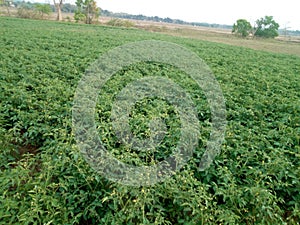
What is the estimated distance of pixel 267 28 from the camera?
47.4 m

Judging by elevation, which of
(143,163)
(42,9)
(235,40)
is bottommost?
(235,40)

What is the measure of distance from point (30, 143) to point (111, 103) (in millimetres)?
1493

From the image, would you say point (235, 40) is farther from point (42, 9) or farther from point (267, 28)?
point (42, 9)

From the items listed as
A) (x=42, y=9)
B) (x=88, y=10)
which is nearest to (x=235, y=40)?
(x=88, y=10)

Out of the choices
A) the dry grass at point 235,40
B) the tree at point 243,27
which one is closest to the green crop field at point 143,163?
the dry grass at point 235,40

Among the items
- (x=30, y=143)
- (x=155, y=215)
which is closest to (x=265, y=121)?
(x=155, y=215)

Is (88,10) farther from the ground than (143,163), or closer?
farther from the ground

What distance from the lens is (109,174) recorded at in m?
2.48

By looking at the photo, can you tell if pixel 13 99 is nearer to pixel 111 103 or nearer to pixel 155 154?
pixel 111 103

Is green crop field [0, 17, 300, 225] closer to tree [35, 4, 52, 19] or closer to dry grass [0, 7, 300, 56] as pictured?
dry grass [0, 7, 300, 56]

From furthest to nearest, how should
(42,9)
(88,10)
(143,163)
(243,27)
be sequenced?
(243,27)
(88,10)
(42,9)
(143,163)

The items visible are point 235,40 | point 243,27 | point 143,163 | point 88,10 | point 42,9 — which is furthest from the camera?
point 243,27

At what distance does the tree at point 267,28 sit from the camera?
153ft

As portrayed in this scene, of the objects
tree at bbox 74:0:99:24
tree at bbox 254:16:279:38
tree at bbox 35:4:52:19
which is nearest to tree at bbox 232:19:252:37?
tree at bbox 254:16:279:38
